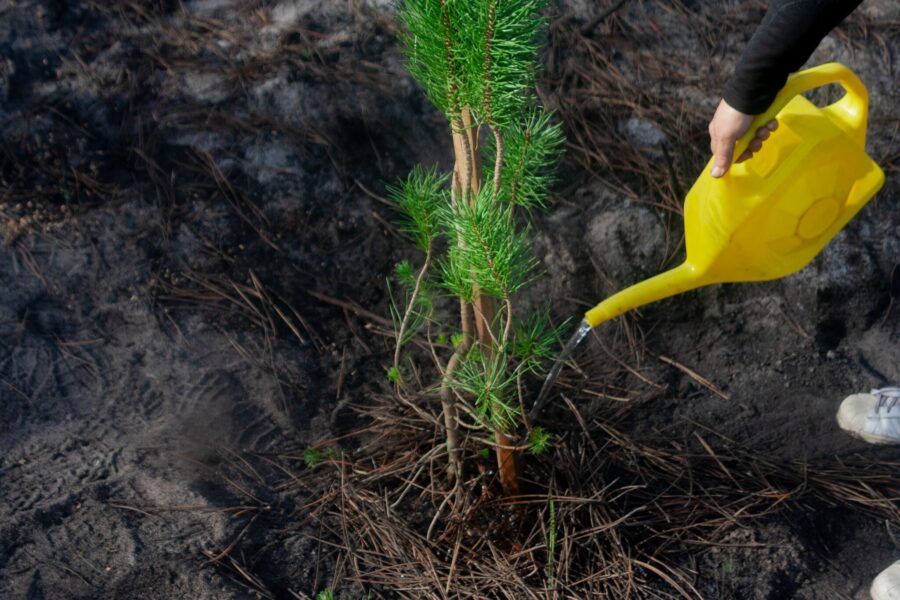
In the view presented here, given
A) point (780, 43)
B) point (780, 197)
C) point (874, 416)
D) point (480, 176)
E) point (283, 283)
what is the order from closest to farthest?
point (780, 43), point (480, 176), point (780, 197), point (874, 416), point (283, 283)

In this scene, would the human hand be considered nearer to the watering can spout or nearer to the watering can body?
the watering can body

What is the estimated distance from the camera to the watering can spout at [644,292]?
1.62 m

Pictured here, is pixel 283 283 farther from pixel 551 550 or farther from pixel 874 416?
pixel 874 416

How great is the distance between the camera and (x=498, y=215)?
1323 millimetres

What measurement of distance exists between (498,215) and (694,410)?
109 centimetres

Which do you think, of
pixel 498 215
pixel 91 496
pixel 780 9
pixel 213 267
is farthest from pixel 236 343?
pixel 780 9

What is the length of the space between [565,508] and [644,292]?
549mm

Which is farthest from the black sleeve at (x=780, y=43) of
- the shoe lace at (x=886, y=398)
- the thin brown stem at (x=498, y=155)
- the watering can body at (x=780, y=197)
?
the shoe lace at (x=886, y=398)

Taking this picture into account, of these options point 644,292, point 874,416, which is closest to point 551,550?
point 644,292

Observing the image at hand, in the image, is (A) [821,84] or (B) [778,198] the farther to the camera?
(B) [778,198]

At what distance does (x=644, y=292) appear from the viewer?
5.40 ft

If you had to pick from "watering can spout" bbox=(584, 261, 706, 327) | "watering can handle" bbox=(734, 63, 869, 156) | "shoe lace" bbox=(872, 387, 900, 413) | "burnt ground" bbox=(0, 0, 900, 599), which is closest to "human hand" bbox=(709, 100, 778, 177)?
"watering can handle" bbox=(734, 63, 869, 156)

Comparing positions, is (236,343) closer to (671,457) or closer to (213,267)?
(213,267)

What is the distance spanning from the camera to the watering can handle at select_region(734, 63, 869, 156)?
4.76 ft
